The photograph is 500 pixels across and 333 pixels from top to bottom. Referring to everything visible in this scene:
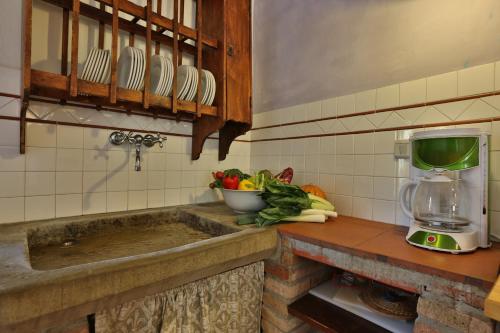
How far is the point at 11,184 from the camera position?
3.39 feet

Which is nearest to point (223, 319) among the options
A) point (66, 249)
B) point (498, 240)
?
point (66, 249)

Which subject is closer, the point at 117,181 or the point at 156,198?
the point at 117,181

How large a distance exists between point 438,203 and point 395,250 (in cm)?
27

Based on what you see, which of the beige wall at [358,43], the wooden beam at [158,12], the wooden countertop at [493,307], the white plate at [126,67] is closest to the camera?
the wooden countertop at [493,307]

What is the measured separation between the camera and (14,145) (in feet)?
3.40

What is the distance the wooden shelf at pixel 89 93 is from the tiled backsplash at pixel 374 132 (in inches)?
24.4

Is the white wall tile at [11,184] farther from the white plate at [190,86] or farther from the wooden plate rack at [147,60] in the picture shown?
the white plate at [190,86]

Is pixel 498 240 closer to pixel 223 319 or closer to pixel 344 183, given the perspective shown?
pixel 344 183

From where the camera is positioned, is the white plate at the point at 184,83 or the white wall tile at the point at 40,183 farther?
the white plate at the point at 184,83

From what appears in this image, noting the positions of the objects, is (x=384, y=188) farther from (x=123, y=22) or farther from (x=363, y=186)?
(x=123, y=22)

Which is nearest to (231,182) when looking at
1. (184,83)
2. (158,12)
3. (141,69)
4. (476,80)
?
(184,83)

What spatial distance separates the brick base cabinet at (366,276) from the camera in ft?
2.01

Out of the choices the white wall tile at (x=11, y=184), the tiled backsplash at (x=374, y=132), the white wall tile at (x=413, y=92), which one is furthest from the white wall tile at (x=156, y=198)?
the white wall tile at (x=413, y=92)

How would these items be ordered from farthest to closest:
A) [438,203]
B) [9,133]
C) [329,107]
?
[329,107] → [9,133] → [438,203]
